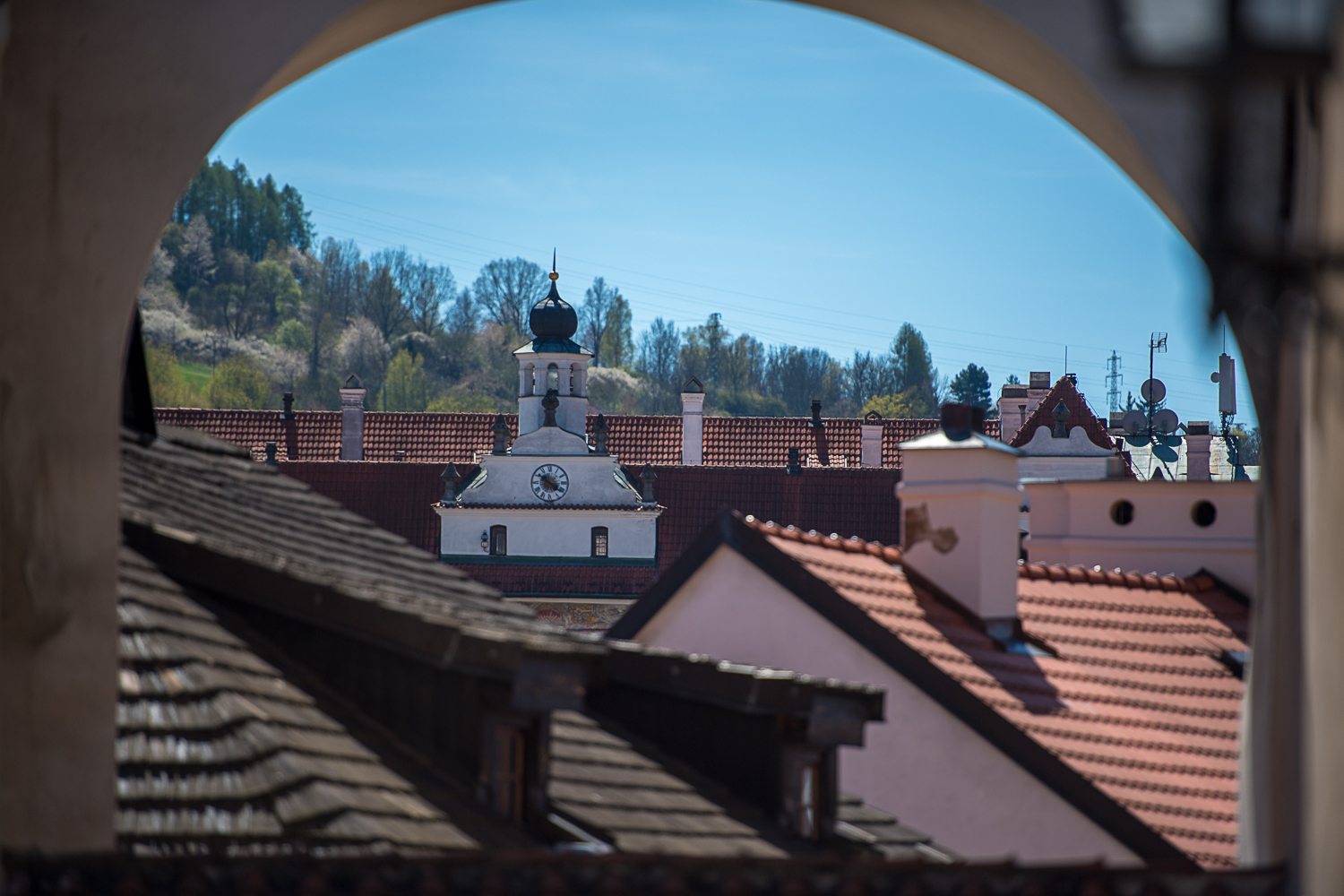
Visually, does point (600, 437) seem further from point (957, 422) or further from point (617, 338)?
point (617, 338)

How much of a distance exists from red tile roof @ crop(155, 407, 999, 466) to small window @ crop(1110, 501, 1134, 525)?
2785 cm

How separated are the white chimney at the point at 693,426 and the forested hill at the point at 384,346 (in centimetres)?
3883

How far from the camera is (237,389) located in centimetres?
8112

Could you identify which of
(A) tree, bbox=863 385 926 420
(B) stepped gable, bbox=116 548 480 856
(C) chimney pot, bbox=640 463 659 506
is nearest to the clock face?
(C) chimney pot, bbox=640 463 659 506

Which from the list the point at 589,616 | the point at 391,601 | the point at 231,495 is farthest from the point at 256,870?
the point at 589,616

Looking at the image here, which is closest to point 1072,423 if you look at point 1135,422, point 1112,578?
point 1135,422

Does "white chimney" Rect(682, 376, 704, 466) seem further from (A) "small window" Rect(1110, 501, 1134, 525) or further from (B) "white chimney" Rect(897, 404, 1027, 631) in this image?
(B) "white chimney" Rect(897, 404, 1027, 631)

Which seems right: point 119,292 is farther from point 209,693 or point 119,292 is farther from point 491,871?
point 491,871

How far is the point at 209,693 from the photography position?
561 cm

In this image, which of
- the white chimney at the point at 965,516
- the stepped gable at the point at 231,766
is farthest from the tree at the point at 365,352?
the stepped gable at the point at 231,766

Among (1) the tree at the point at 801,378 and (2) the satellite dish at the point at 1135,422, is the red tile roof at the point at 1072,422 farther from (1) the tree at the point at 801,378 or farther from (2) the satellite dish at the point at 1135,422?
(1) the tree at the point at 801,378

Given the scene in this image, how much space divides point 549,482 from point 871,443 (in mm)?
9475

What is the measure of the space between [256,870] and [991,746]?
566 centimetres

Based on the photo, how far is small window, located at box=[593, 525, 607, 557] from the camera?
38219 millimetres
